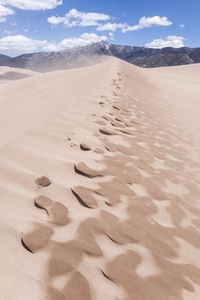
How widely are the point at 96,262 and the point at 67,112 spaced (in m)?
3.85

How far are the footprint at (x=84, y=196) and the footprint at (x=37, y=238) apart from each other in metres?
0.53

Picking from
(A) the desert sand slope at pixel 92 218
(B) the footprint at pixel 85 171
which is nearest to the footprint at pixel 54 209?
(A) the desert sand slope at pixel 92 218

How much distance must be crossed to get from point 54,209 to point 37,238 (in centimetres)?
44

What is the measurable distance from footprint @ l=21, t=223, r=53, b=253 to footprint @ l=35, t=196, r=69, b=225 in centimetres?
14

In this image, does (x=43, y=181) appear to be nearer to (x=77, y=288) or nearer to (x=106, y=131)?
(x=77, y=288)

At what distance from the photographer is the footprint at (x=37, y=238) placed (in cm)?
219

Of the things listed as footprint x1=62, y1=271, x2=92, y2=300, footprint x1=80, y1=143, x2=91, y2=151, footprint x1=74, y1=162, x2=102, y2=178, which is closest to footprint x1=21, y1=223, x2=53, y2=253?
footprint x1=62, y1=271, x2=92, y2=300

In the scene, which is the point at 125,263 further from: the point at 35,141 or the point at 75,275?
the point at 35,141

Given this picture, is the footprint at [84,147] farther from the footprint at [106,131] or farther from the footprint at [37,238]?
the footprint at [37,238]

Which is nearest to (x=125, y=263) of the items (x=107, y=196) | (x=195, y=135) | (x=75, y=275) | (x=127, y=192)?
(x=75, y=275)

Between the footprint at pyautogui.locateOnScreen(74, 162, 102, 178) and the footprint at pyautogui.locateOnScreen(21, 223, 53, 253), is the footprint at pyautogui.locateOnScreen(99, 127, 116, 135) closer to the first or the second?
the footprint at pyautogui.locateOnScreen(74, 162, 102, 178)

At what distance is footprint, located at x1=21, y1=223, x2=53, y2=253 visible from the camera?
2.19 m

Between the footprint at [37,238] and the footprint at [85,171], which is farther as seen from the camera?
the footprint at [85,171]

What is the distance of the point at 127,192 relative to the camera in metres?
3.38
